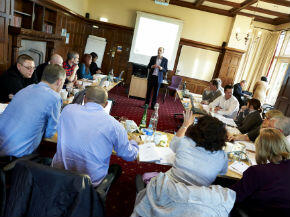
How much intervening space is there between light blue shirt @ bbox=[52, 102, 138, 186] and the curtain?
344 inches

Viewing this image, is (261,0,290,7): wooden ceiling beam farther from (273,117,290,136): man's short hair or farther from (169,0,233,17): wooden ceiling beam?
(273,117,290,136): man's short hair

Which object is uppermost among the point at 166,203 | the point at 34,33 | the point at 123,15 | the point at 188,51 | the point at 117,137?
the point at 123,15

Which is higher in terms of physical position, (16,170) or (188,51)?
(188,51)

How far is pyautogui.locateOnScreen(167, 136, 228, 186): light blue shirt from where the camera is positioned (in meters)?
1.45

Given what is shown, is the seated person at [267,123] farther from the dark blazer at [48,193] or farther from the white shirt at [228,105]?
the dark blazer at [48,193]

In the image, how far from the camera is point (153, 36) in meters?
8.61

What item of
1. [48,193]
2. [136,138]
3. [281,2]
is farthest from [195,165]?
[281,2]

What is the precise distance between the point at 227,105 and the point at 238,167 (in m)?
2.45

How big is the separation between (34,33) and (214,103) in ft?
14.7

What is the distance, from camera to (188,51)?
8.80m

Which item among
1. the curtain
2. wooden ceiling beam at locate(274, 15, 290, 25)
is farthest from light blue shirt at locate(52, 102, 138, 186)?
the curtain

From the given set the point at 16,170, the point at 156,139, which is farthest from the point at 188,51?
the point at 16,170

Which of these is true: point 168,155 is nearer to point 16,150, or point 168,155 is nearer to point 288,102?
point 16,150

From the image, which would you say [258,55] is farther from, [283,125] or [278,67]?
[283,125]
